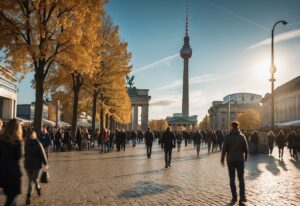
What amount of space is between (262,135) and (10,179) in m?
29.7

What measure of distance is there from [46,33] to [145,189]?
34.6 ft

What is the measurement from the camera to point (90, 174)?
16.2 m

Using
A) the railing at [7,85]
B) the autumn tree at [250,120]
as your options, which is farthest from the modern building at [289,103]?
the railing at [7,85]

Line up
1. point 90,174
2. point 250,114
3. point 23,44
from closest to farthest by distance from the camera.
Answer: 1. point 90,174
2. point 23,44
3. point 250,114

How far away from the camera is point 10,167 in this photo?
720 centimetres

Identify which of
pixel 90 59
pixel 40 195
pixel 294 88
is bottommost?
pixel 40 195

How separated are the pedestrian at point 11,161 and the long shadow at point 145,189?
13.9ft

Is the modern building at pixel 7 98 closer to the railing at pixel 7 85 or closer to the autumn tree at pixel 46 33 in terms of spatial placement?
the railing at pixel 7 85

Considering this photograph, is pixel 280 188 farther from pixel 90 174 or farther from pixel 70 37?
pixel 70 37

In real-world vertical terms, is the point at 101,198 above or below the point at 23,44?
below

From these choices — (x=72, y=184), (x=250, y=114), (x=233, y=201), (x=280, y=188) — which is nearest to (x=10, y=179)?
(x=233, y=201)

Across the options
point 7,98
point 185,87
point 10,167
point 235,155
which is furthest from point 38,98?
point 185,87

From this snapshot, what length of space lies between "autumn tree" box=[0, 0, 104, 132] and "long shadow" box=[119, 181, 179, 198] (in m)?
9.04

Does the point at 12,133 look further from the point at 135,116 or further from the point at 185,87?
the point at 135,116
